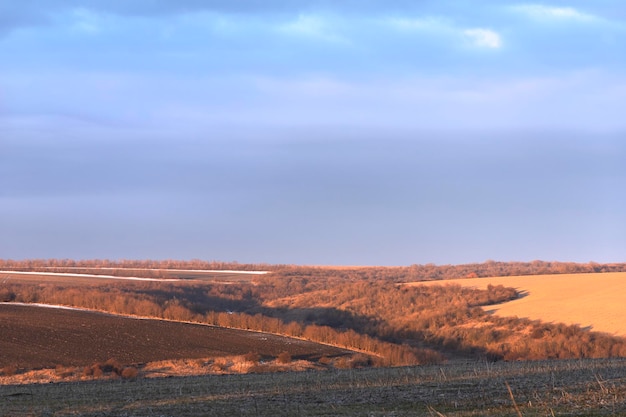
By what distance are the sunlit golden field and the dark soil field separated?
70.6 ft

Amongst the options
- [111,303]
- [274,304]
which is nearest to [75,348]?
[111,303]

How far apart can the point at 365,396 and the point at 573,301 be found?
54.1 meters

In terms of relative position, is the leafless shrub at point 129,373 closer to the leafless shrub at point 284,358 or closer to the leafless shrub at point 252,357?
the leafless shrub at point 252,357

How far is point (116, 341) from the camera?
171 ft

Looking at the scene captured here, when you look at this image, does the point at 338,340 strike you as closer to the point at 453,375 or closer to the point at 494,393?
the point at 453,375

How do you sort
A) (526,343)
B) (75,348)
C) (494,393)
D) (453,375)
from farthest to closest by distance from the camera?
(526,343)
(75,348)
(453,375)
(494,393)

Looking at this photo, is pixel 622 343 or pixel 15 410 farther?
pixel 622 343

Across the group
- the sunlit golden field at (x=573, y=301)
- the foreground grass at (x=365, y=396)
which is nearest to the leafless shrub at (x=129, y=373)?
the foreground grass at (x=365, y=396)

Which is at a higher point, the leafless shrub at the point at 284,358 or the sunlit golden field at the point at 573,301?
the sunlit golden field at the point at 573,301

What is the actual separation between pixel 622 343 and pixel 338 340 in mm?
20175

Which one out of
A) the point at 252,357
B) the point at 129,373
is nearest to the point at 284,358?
the point at 252,357

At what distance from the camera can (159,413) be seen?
1752 cm

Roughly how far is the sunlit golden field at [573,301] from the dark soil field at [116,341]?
70.6ft

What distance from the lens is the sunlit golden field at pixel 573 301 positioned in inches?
2318
